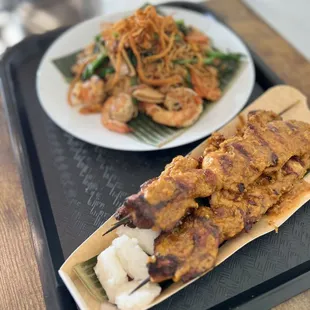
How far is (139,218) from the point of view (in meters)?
1.97

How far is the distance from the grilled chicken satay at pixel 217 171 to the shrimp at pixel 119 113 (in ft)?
3.14

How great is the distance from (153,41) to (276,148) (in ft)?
5.09

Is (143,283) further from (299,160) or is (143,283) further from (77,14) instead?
(77,14)

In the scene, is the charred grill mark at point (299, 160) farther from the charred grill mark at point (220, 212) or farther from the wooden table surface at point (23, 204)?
the wooden table surface at point (23, 204)

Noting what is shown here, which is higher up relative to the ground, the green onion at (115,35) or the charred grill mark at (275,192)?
the green onion at (115,35)

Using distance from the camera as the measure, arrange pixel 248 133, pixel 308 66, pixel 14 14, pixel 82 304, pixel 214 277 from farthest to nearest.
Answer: pixel 14 14, pixel 308 66, pixel 248 133, pixel 214 277, pixel 82 304

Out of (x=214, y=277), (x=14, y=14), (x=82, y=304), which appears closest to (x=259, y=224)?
(x=214, y=277)

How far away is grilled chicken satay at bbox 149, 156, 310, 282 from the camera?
76.0 inches

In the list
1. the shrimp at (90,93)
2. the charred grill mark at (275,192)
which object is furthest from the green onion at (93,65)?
the charred grill mark at (275,192)

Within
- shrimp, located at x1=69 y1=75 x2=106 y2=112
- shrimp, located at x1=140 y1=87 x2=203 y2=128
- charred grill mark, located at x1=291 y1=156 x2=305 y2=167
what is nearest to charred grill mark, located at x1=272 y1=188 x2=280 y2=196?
charred grill mark, located at x1=291 y1=156 x2=305 y2=167

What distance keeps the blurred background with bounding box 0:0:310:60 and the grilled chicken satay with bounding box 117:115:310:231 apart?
113 inches

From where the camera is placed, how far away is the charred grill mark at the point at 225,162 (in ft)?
7.27

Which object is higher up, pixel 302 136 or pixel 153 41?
pixel 153 41

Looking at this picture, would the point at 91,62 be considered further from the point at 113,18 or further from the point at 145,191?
the point at 145,191
